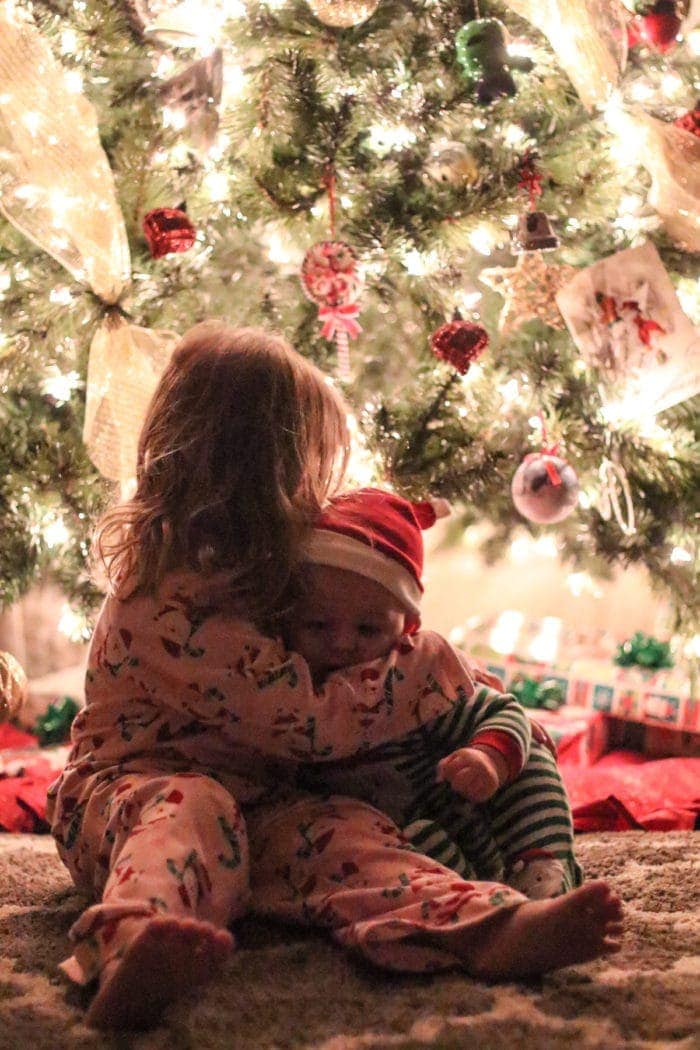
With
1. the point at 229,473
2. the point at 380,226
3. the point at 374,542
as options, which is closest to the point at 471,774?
the point at 374,542

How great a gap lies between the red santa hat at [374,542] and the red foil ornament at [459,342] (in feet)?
1.48

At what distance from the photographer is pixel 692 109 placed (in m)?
1.52

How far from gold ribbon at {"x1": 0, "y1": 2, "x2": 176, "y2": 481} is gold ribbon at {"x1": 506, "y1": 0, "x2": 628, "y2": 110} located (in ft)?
1.87

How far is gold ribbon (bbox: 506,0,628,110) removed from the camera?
1389 mm

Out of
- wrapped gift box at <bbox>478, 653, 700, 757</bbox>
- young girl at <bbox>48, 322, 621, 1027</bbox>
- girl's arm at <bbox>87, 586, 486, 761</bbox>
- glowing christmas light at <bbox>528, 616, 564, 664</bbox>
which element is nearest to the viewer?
young girl at <bbox>48, 322, 621, 1027</bbox>

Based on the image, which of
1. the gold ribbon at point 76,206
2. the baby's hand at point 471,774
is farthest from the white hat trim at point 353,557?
the gold ribbon at point 76,206

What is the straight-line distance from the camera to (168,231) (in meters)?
1.41

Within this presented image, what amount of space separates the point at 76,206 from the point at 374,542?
24.8 inches

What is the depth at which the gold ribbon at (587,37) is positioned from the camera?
1.39 meters

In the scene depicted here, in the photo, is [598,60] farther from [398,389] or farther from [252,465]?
[252,465]

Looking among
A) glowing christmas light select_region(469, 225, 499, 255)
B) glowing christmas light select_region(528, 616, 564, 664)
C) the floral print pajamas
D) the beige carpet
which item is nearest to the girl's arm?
the floral print pajamas

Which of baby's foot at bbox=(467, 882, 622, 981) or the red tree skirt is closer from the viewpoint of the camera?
baby's foot at bbox=(467, 882, 622, 981)

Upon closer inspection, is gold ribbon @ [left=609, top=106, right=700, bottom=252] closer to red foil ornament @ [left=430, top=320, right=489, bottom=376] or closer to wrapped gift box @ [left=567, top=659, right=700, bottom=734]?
red foil ornament @ [left=430, top=320, right=489, bottom=376]

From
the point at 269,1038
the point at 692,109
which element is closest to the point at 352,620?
the point at 269,1038
